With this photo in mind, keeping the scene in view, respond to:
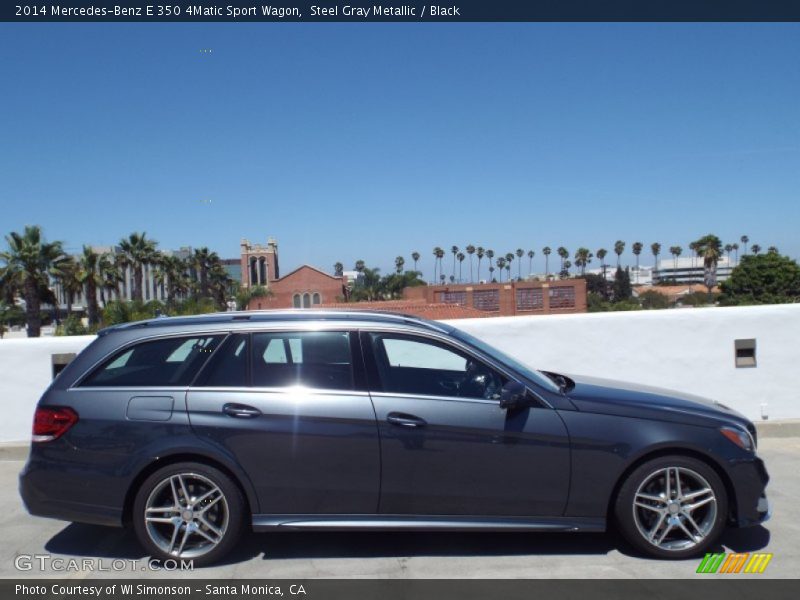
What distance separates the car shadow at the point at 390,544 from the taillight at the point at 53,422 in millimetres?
885

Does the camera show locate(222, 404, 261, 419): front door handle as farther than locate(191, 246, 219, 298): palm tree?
No

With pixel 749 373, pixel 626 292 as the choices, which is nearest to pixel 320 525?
pixel 749 373

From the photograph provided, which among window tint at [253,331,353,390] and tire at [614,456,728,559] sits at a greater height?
window tint at [253,331,353,390]

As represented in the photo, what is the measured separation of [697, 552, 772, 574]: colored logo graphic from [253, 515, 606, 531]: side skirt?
0.68 m

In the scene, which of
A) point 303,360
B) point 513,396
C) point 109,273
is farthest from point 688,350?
point 109,273

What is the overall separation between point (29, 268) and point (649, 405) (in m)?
43.7

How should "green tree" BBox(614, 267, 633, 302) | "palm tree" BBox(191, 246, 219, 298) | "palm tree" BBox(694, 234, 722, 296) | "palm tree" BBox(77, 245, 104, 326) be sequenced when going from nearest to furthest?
1. "palm tree" BBox(77, 245, 104, 326)
2. "palm tree" BBox(191, 246, 219, 298)
3. "palm tree" BBox(694, 234, 722, 296)
4. "green tree" BBox(614, 267, 633, 302)

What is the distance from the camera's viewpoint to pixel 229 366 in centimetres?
471

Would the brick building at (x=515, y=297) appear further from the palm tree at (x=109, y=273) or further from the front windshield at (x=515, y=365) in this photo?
the front windshield at (x=515, y=365)

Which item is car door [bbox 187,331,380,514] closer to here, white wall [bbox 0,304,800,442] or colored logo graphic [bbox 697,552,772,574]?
colored logo graphic [bbox 697,552,772,574]

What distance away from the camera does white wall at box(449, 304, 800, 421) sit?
788cm

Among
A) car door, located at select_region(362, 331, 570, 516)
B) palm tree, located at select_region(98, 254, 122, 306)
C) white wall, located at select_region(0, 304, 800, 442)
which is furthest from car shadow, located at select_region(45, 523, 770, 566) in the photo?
palm tree, located at select_region(98, 254, 122, 306)
